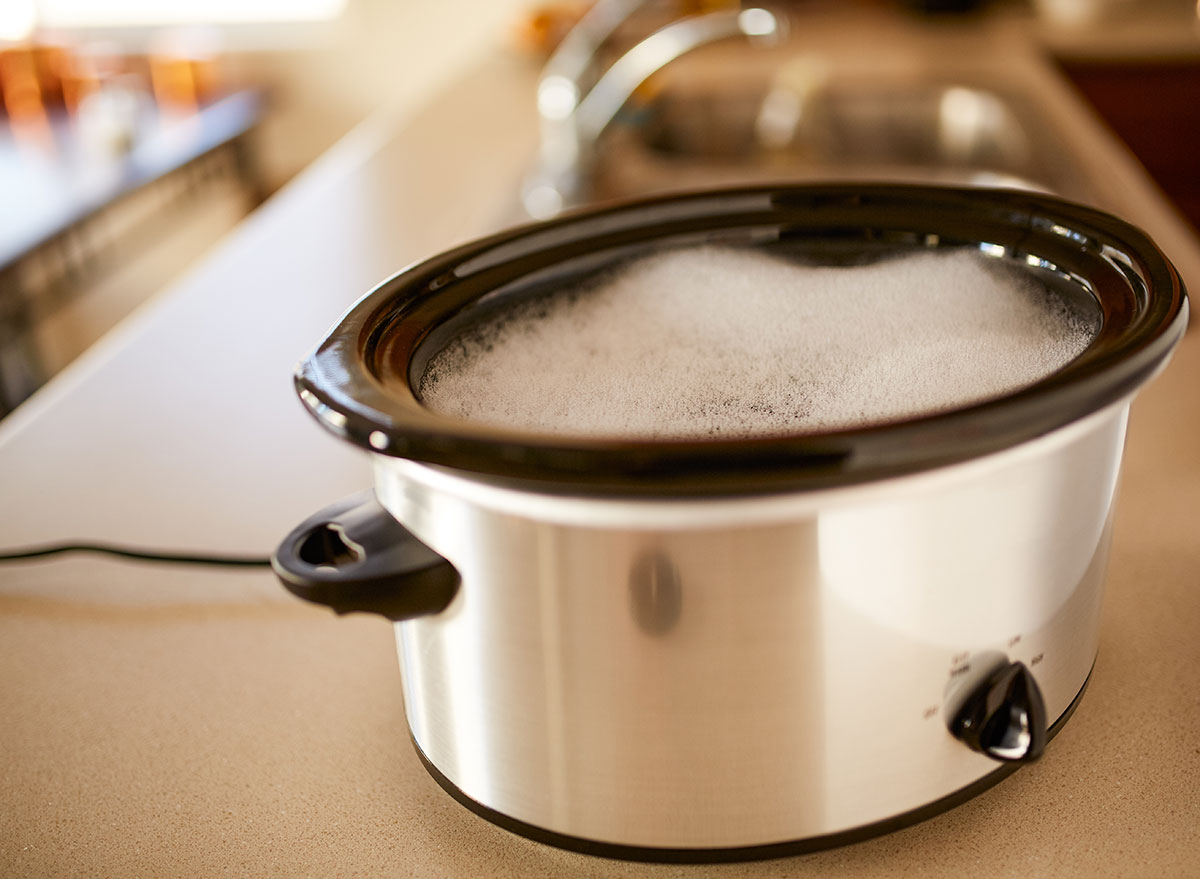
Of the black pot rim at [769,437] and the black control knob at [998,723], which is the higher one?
the black pot rim at [769,437]

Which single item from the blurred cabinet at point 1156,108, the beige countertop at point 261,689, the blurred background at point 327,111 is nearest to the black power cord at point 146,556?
the beige countertop at point 261,689

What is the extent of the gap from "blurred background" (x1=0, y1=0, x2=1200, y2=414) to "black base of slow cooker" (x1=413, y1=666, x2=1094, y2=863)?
0.53m

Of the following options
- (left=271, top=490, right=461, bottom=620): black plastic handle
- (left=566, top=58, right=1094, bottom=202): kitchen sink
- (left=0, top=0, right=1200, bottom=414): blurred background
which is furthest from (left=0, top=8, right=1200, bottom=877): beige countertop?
(left=566, top=58, right=1094, bottom=202): kitchen sink

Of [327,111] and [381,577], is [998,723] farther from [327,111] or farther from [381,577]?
[327,111]

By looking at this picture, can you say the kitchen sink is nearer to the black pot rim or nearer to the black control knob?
the black pot rim

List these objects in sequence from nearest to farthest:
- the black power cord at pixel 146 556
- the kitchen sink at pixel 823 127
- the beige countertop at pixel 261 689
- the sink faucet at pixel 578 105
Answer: the beige countertop at pixel 261 689 → the black power cord at pixel 146 556 → the sink faucet at pixel 578 105 → the kitchen sink at pixel 823 127

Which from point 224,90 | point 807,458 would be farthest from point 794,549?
point 224,90

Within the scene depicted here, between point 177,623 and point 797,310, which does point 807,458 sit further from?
point 177,623

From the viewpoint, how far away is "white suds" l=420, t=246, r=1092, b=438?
0.36 m

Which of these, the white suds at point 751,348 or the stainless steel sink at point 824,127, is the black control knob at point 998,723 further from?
the stainless steel sink at point 824,127

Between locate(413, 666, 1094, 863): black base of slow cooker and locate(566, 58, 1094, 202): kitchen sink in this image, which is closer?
locate(413, 666, 1094, 863): black base of slow cooker

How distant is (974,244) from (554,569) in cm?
26

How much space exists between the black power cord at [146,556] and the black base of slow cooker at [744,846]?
246mm

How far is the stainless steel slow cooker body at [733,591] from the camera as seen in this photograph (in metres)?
0.28
